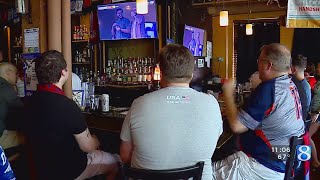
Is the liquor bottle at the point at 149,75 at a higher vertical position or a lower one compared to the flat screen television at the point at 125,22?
lower

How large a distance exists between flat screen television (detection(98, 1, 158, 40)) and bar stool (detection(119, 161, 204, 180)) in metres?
4.24

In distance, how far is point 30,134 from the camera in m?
2.18

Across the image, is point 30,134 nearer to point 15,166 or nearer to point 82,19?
point 15,166

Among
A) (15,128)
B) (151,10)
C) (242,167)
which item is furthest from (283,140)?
(151,10)

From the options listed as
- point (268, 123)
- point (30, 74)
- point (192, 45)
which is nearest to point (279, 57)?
point (268, 123)

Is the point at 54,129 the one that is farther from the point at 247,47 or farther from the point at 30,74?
the point at 247,47

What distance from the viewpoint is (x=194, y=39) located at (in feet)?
21.8

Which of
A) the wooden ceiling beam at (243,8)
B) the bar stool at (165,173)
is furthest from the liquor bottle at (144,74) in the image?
the bar stool at (165,173)

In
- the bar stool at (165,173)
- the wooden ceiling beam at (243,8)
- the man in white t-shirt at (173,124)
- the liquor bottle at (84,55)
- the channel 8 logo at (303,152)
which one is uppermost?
the wooden ceiling beam at (243,8)

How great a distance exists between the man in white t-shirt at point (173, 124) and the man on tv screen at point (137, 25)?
12.9ft

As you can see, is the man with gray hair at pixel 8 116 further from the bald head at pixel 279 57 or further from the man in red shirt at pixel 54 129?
the bald head at pixel 279 57

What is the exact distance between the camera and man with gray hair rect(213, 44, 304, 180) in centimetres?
214

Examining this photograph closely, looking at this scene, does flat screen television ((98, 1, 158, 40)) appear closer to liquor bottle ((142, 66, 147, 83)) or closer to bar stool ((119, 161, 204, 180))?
liquor bottle ((142, 66, 147, 83))

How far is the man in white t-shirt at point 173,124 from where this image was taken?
1.67 m
